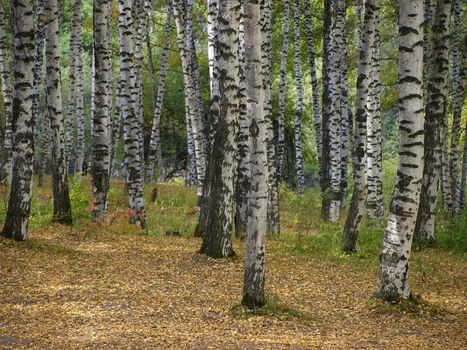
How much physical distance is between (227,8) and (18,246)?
5743 mm

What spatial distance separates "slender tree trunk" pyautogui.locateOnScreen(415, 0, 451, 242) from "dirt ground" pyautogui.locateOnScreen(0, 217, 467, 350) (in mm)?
1540

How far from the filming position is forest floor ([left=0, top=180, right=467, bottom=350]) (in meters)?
7.37

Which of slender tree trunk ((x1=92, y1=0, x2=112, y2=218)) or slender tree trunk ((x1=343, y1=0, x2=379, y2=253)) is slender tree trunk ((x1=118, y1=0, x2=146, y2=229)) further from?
slender tree trunk ((x1=343, y1=0, x2=379, y2=253))

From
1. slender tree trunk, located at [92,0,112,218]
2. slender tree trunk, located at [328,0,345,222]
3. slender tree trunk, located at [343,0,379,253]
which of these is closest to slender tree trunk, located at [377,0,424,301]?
slender tree trunk, located at [343,0,379,253]

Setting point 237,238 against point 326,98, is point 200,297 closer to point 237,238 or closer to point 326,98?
point 237,238

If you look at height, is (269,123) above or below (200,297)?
above

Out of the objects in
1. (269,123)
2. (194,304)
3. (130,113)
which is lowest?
(194,304)

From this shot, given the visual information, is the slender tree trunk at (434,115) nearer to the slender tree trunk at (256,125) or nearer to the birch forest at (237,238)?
the birch forest at (237,238)

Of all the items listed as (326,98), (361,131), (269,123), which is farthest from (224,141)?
(326,98)

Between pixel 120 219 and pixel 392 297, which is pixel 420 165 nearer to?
pixel 392 297

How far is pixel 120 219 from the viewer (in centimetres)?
1560

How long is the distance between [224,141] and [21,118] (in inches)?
146

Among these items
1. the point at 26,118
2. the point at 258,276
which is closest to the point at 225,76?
the point at 26,118

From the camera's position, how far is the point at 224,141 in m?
11.6
